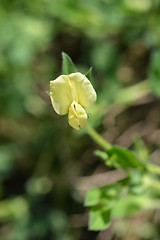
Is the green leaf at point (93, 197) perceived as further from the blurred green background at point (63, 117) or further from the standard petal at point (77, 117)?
the blurred green background at point (63, 117)

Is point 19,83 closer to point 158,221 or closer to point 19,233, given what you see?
point 19,233

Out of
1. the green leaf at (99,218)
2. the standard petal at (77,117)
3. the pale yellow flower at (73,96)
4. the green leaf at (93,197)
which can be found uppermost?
the pale yellow flower at (73,96)

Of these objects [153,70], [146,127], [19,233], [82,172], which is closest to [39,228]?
[19,233]

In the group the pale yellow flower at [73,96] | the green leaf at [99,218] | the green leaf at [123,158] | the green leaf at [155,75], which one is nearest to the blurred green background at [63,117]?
the green leaf at [155,75]

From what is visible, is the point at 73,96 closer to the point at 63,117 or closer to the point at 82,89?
the point at 82,89

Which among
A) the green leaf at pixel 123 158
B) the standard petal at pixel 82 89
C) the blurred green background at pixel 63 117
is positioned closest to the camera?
the standard petal at pixel 82 89

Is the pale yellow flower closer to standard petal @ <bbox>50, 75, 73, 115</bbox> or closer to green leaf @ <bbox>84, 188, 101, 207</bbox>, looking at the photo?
standard petal @ <bbox>50, 75, 73, 115</bbox>

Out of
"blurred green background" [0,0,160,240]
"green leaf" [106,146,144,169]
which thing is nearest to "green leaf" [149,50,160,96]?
"blurred green background" [0,0,160,240]
